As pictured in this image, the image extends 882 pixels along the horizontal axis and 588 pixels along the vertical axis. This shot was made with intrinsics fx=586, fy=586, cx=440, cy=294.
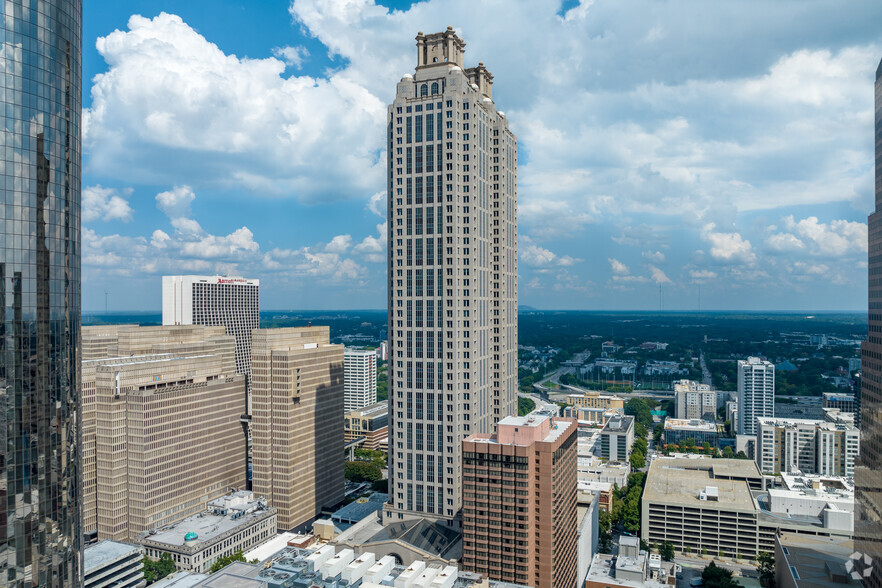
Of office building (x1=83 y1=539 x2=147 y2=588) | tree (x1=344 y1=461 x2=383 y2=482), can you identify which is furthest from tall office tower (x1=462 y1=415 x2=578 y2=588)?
tree (x1=344 y1=461 x2=383 y2=482)

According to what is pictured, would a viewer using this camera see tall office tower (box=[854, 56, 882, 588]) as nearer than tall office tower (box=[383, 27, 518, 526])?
Yes

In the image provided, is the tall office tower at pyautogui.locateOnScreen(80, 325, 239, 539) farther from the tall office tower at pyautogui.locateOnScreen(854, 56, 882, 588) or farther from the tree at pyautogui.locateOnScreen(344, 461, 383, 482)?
the tall office tower at pyautogui.locateOnScreen(854, 56, 882, 588)

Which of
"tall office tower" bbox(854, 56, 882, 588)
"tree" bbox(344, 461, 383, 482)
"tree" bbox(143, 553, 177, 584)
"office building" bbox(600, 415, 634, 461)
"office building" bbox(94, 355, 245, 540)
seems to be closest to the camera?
"tall office tower" bbox(854, 56, 882, 588)

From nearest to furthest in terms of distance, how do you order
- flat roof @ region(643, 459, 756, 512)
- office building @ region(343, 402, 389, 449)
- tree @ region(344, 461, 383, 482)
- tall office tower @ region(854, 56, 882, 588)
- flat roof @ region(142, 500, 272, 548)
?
tall office tower @ region(854, 56, 882, 588) → flat roof @ region(142, 500, 272, 548) → flat roof @ region(643, 459, 756, 512) → tree @ region(344, 461, 383, 482) → office building @ region(343, 402, 389, 449)

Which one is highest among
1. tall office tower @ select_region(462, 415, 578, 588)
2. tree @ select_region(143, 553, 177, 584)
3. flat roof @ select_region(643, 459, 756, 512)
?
tall office tower @ select_region(462, 415, 578, 588)

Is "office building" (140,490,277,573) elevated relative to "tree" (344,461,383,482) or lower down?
elevated

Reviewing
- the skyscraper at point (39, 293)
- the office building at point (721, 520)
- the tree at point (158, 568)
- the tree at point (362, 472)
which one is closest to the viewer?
the skyscraper at point (39, 293)

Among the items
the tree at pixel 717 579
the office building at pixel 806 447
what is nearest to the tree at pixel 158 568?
the tree at pixel 717 579

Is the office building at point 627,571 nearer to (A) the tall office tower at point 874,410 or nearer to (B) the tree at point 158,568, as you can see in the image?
(A) the tall office tower at point 874,410
